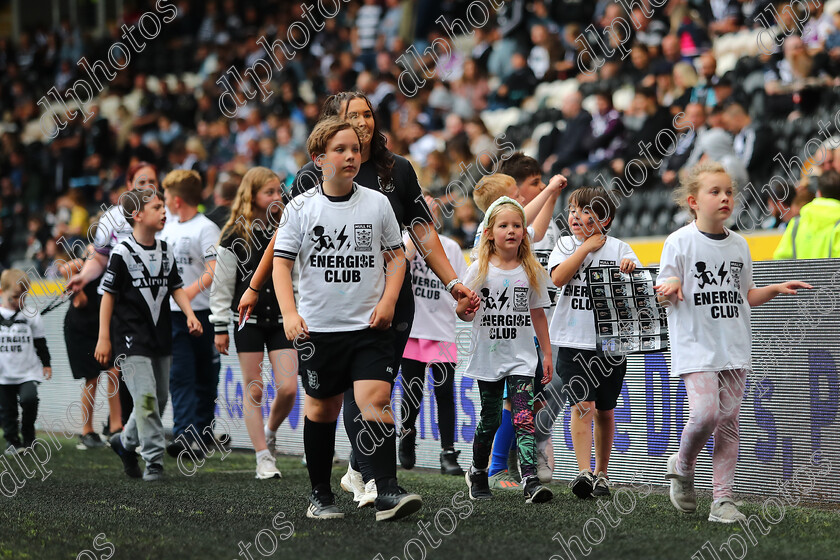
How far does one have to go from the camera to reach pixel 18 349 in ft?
31.9

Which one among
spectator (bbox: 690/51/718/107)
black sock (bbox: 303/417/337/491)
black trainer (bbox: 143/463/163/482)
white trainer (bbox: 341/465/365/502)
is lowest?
black trainer (bbox: 143/463/163/482)

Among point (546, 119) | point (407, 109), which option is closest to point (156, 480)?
point (546, 119)

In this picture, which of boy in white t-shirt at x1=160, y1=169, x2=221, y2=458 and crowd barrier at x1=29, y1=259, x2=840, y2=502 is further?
boy in white t-shirt at x1=160, y1=169, x2=221, y2=458

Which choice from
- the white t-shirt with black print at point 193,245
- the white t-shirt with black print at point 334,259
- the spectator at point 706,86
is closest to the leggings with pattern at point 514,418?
the white t-shirt with black print at point 334,259

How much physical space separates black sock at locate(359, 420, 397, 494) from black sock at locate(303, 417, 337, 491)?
0.27 metres

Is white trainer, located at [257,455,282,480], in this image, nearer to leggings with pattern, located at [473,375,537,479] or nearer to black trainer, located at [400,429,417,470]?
black trainer, located at [400,429,417,470]

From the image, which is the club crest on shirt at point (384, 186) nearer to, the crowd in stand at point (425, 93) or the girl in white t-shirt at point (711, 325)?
the girl in white t-shirt at point (711, 325)

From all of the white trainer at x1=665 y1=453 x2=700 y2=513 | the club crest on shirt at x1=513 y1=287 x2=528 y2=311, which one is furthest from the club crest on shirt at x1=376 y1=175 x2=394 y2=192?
the white trainer at x1=665 y1=453 x2=700 y2=513

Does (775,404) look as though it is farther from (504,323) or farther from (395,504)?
(395,504)

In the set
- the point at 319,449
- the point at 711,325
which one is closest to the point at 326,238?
the point at 319,449

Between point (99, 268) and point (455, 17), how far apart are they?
11465 mm

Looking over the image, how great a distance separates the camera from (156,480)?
738 centimetres

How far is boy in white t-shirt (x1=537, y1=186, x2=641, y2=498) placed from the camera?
613cm

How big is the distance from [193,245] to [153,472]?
1.95m
